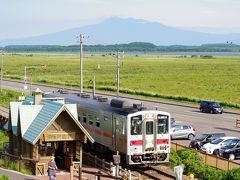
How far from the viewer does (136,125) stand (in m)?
29.3

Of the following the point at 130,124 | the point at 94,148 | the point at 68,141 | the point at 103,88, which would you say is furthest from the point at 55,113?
the point at 103,88

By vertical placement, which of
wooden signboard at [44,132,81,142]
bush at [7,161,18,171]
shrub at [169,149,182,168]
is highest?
wooden signboard at [44,132,81,142]

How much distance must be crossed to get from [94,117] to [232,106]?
3819cm

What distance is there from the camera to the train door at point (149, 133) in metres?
29.4

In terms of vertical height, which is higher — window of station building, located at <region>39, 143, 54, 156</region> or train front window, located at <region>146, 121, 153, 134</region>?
train front window, located at <region>146, 121, 153, 134</region>

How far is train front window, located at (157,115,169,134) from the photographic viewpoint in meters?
29.7

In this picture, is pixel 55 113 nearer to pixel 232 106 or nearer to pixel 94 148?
pixel 94 148

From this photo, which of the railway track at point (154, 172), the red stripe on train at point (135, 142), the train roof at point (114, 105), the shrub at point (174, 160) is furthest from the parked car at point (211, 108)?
the red stripe on train at point (135, 142)

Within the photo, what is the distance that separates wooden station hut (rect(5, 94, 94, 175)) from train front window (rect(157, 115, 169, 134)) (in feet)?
12.9

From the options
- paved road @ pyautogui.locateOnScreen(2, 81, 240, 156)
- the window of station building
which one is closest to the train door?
the window of station building

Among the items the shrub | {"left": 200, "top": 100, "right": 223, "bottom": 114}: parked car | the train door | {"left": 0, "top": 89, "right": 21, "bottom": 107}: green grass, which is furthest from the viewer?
{"left": 0, "top": 89, "right": 21, "bottom": 107}: green grass

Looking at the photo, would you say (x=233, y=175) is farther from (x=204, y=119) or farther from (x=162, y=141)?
(x=204, y=119)

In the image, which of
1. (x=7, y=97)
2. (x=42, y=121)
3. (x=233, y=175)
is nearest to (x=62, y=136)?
(x=42, y=121)

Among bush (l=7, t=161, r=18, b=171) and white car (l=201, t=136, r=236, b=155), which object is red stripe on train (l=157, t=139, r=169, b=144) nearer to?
bush (l=7, t=161, r=18, b=171)
